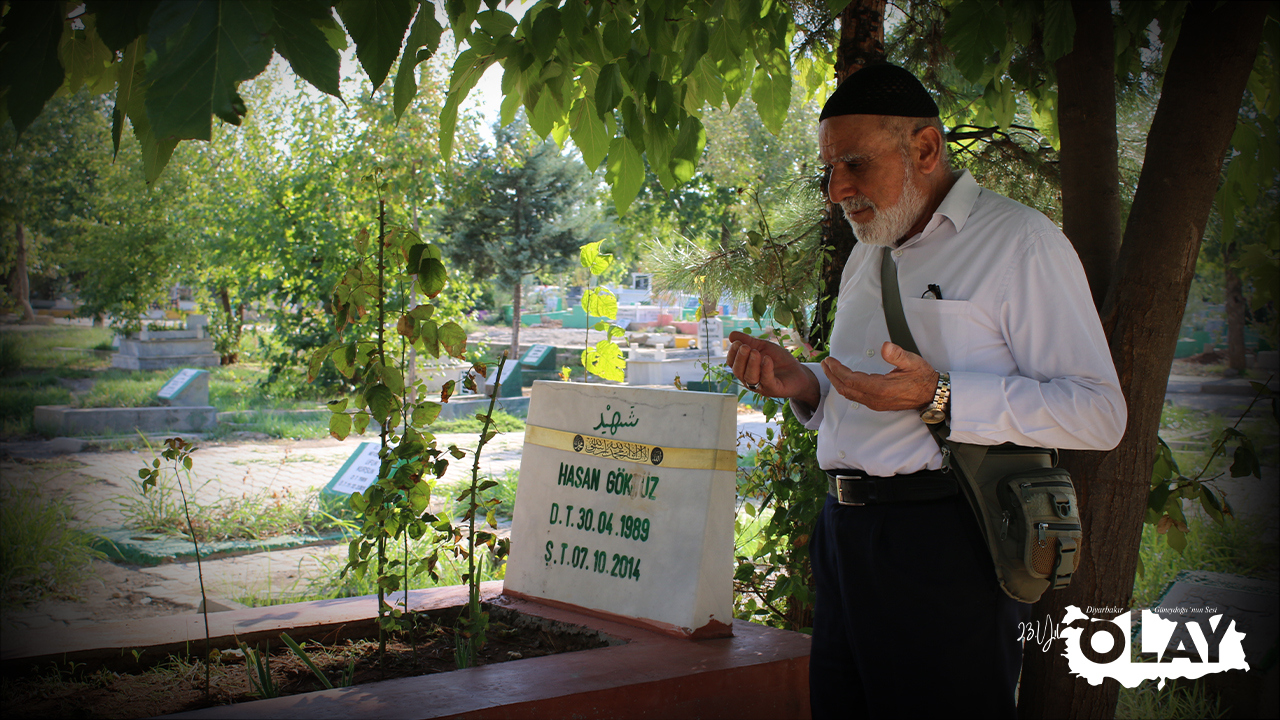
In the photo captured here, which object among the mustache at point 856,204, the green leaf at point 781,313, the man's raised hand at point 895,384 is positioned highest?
the mustache at point 856,204

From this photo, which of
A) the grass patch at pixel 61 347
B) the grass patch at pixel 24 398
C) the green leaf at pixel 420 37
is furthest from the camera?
the grass patch at pixel 61 347

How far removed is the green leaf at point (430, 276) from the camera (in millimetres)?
2520

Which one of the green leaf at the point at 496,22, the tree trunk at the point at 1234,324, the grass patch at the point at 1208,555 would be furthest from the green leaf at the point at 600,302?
the tree trunk at the point at 1234,324

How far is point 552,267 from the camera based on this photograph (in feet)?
79.7

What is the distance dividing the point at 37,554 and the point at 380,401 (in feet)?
13.9

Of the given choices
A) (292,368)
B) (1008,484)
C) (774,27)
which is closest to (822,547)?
(1008,484)

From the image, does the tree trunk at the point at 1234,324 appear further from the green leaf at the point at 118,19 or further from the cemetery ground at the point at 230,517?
the green leaf at the point at 118,19

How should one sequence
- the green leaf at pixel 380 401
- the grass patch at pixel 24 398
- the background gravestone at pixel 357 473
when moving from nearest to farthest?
the green leaf at pixel 380 401 < the background gravestone at pixel 357 473 < the grass patch at pixel 24 398

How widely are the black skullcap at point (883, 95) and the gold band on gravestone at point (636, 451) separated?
1.30 m

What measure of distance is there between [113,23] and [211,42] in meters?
0.20

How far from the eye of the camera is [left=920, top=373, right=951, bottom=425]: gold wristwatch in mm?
1646

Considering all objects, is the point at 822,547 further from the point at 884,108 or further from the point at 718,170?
the point at 718,170

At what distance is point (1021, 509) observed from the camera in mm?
1620

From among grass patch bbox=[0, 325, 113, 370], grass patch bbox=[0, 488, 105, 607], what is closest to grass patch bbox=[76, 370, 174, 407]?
grass patch bbox=[0, 325, 113, 370]
